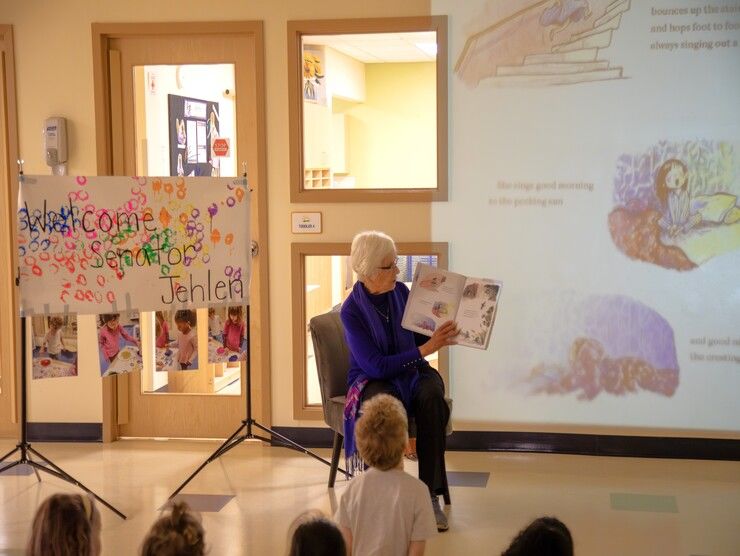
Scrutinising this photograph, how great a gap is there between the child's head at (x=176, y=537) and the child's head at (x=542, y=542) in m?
0.61

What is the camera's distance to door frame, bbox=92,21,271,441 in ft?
17.6

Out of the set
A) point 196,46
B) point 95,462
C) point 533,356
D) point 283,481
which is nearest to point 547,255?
point 533,356

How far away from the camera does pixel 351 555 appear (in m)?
2.78

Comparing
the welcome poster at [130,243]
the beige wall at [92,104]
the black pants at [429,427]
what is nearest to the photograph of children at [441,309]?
the black pants at [429,427]

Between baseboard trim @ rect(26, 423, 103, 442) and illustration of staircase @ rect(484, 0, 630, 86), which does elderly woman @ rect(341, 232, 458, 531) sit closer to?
illustration of staircase @ rect(484, 0, 630, 86)

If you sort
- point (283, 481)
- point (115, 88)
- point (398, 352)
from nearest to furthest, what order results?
point (398, 352), point (283, 481), point (115, 88)

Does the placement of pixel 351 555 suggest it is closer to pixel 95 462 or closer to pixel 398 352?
pixel 398 352

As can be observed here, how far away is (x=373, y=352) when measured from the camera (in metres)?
4.28

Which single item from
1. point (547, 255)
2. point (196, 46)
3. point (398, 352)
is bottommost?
point (398, 352)

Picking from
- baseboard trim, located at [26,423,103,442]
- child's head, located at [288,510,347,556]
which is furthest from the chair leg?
child's head, located at [288,510,347,556]

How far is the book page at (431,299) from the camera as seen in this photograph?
13.9 ft

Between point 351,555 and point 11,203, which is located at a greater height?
point 11,203

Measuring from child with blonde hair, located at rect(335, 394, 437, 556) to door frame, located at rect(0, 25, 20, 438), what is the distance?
3345mm

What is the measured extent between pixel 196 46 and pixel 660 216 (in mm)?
2545
